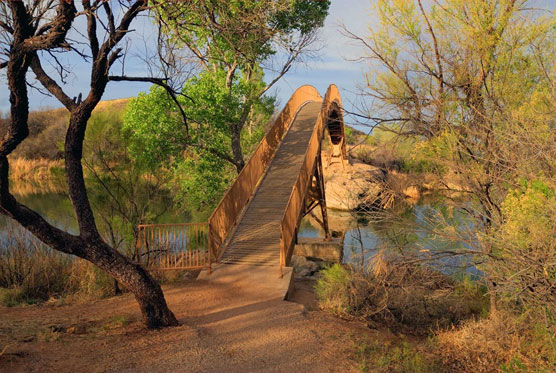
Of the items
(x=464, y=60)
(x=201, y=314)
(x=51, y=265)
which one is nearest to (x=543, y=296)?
(x=464, y=60)

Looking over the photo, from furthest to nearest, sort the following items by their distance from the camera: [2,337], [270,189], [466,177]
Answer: [270,189] → [466,177] → [2,337]

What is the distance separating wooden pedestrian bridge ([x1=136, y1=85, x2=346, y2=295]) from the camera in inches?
424

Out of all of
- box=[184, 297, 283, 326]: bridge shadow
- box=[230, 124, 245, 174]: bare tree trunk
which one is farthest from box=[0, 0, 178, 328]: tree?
box=[230, 124, 245, 174]: bare tree trunk

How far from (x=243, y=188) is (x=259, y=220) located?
3.46ft

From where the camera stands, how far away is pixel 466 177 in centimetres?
830

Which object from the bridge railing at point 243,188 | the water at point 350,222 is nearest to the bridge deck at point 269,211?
the bridge railing at point 243,188

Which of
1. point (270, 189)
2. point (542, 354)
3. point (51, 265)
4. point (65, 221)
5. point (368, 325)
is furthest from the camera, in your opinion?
point (65, 221)

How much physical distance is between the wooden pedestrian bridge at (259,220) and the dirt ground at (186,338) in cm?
158

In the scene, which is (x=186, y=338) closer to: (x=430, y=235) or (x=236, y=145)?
(x=430, y=235)

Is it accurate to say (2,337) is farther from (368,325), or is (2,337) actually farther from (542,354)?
(542,354)

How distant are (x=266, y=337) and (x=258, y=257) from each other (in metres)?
4.03

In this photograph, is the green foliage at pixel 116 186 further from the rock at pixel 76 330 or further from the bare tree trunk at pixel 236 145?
the bare tree trunk at pixel 236 145

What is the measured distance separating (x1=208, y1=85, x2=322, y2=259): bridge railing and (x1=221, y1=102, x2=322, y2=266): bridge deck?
259mm

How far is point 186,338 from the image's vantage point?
7.04m
